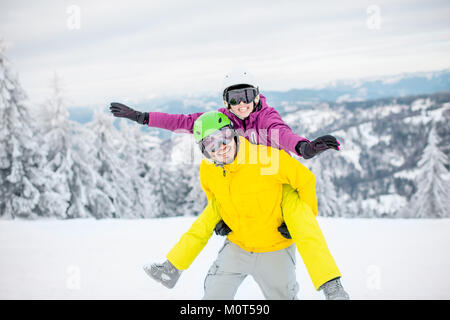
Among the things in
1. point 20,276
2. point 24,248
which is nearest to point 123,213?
point 24,248

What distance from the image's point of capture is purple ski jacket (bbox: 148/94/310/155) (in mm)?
3074

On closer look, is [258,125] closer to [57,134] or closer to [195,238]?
[195,238]

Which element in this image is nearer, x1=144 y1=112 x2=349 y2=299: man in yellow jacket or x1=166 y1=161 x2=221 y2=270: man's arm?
x1=144 y1=112 x2=349 y2=299: man in yellow jacket

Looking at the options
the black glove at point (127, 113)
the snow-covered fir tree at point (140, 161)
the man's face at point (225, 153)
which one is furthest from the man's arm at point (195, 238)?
the snow-covered fir tree at point (140, 161)

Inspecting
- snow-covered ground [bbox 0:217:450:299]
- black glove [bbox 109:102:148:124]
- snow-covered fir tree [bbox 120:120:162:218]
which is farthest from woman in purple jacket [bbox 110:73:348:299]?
snow-covered fir tree [bbox 120:120:162:218]

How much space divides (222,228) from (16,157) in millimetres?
15352

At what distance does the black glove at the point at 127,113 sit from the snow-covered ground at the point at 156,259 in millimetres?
2938

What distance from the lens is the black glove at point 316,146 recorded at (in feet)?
8.43

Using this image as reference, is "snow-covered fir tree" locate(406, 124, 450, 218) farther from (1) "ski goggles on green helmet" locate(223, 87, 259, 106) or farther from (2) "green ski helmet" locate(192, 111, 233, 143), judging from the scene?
(2) "green ski helmet" locate(192, 111, 233, 143)

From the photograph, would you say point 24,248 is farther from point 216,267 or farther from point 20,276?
point 216,267

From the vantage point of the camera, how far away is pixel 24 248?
7.76 metres

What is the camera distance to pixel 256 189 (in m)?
3.00

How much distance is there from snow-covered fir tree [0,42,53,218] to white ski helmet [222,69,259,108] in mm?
14663

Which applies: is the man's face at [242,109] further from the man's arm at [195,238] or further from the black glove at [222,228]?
the black glove at [222,228]
